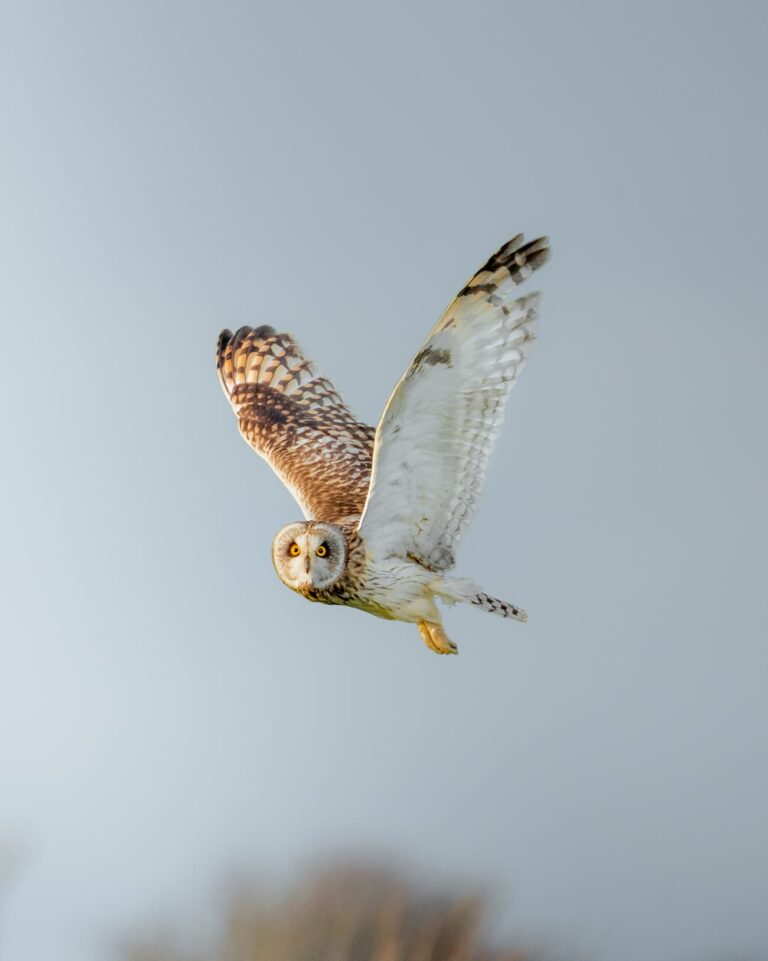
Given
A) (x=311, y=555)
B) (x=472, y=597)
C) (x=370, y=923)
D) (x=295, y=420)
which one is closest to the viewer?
(x=311, y=555)

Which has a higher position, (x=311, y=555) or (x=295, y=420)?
(x=295, y=420)

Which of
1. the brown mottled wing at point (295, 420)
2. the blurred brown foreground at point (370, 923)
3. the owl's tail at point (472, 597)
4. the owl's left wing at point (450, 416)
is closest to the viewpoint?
the owl's left wing at point (450, 416)

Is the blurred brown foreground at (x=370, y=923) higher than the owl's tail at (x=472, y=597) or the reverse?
the reverse

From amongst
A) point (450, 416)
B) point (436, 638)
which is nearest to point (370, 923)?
point (436, 638)

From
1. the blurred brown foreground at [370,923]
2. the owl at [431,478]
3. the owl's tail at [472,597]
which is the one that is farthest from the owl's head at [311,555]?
the blurred brown foreground at [370,923]

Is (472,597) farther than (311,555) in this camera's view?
Yes

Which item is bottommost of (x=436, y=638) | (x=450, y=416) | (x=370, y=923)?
(x=370, y=923)

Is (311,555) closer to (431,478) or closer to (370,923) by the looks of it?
(431,478)

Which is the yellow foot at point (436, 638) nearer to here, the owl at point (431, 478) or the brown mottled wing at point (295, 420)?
the owl at point (431, 478)
